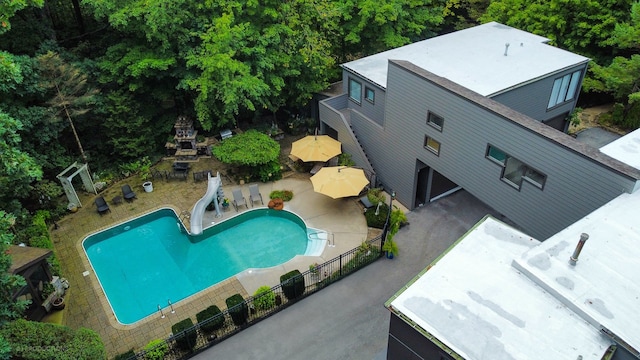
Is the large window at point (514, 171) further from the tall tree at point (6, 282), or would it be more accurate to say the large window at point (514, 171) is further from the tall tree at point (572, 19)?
the tall tree at point (6, 282)

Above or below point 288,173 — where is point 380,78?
above

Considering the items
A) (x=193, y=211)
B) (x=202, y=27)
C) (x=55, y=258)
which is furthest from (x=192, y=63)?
(x=55, y=258)

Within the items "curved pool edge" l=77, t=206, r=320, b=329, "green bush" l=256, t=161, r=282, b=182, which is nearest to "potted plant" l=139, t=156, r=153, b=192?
"curved pool edge" l=77, t=206, r=320, b=329

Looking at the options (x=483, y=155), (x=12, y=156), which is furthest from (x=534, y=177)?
(x=12, y=156)

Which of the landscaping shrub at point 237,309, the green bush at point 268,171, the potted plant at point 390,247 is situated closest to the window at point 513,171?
the potted plant at point 390,247

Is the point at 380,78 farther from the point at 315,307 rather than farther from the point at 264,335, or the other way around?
the point at 264,335

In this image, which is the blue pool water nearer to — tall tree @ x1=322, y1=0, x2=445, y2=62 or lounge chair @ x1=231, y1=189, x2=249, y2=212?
lounge chair @ x1=231, y1=189, x2=249, y2=212
